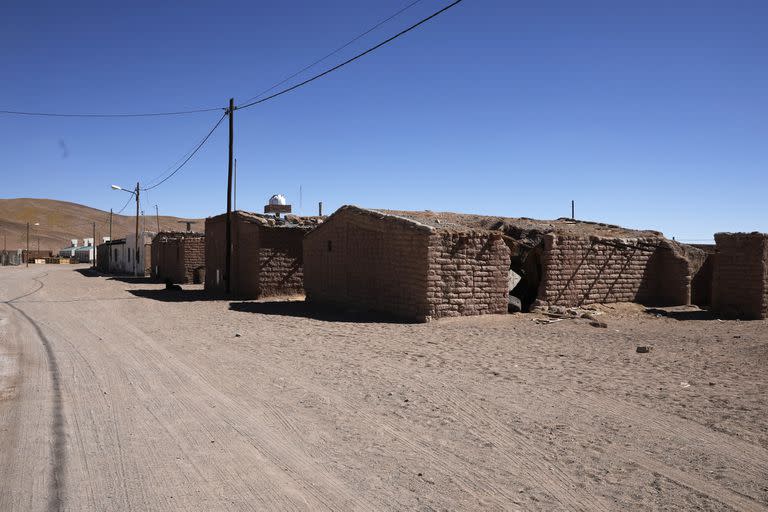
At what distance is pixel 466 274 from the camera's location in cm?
1488

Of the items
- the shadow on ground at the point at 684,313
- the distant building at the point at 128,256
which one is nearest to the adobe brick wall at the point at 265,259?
the shadow on ground at the point at 684,313

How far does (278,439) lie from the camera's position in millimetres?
5789

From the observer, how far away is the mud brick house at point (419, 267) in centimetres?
1444

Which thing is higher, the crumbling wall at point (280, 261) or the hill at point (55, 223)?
the hill at point (55, 223)

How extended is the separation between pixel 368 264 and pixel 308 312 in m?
2.37

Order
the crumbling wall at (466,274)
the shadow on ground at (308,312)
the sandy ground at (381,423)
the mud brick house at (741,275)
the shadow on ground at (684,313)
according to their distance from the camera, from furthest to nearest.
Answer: the shadow on ground at (684,313) → the mud brick house at (741,275) → the shadow on ground at (308,312) → the crumbling wall at (466,274) → the sandy ground at (381,423)

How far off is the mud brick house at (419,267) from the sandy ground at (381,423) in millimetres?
2291

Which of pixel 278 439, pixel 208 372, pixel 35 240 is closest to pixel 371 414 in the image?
pixel 278 439

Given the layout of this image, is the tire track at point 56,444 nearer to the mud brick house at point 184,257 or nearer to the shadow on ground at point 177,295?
the shadow on ground at point 177,295

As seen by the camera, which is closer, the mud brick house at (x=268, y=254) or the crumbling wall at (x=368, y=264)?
the crumbling wall at (x=368, y=264)

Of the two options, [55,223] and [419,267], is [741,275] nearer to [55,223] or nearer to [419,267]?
[419,267]

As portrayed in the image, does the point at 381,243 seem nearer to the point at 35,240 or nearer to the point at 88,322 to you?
the point at 88,322

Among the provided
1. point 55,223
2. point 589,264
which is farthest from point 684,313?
point 55,223

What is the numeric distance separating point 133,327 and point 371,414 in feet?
30.5
